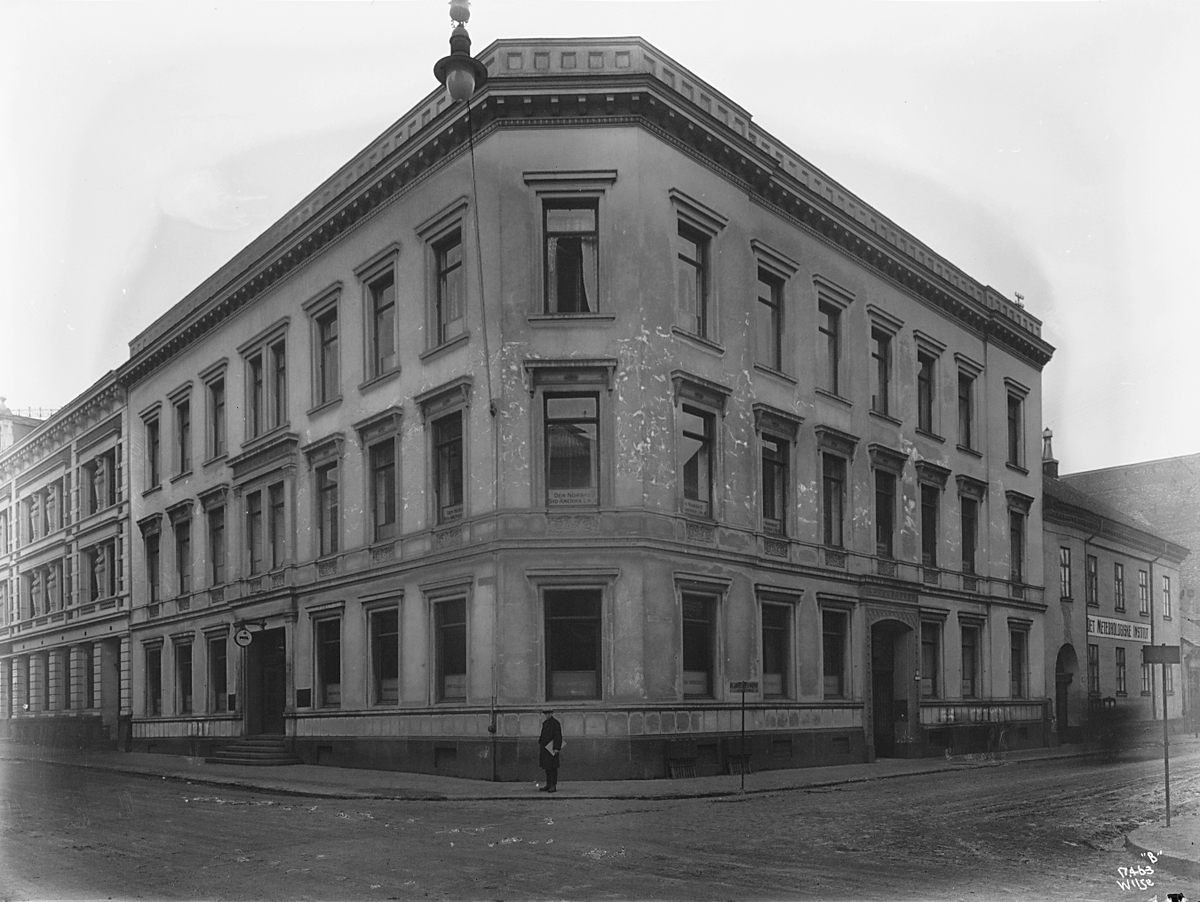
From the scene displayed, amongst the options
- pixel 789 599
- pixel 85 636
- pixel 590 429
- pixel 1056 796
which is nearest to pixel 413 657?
pixel 590 429

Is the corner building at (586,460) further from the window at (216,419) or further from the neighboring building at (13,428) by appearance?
the neighboring building at (13,428)

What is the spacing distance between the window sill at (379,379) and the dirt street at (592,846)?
9.61 metres

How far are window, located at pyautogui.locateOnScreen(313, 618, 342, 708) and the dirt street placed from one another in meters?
6.96

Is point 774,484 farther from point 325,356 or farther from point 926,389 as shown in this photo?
point 325,356

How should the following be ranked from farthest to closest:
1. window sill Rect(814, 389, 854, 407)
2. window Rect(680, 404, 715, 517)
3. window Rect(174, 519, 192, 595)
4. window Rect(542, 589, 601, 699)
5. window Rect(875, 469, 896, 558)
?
window Rect(174, 519, 192, 595) < window Rect(875, 469, 896, 558) < window sill Rect(814, 389, 854, 407) < window Rect(680, 404, 715, 517) < window Rect(542, 589, 601, 699)

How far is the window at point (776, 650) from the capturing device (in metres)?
25.4

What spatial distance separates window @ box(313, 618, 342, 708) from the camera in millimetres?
27453

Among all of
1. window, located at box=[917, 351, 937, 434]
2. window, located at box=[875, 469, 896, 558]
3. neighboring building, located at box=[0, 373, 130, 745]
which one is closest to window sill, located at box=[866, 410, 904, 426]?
window, located at box=[875, 469, 896, 558]

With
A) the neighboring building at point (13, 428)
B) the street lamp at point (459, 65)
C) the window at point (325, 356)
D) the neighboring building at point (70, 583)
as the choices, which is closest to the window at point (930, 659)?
the window at point (325, 356)

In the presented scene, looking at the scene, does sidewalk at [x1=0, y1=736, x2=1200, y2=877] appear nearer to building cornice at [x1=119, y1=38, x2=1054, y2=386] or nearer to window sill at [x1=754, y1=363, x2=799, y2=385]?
window sill at [x1=754, y1=363, x2=799, y2=385]

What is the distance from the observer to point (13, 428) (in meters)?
32.2

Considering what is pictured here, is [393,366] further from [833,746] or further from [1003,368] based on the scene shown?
[1003,368]

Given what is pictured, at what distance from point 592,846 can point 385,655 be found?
14.0 m

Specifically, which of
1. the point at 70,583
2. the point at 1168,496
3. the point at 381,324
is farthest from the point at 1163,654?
the point at 70,583
